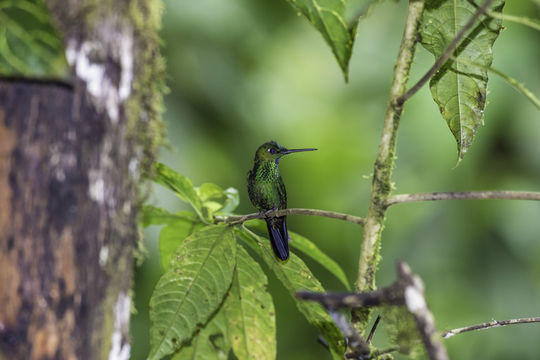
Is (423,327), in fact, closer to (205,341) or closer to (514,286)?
(205,341)

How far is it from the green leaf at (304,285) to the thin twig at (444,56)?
56cm

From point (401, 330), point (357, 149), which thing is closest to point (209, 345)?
point (401, 330)

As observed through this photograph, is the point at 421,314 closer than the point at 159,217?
Yes

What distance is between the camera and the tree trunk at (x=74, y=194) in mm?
955

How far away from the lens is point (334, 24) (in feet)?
4.02

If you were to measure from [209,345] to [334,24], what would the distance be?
39.2 inches

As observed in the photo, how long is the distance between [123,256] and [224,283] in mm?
545

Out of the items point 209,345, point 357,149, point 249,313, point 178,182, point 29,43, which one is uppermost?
point 29,43

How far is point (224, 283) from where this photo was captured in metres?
1.61

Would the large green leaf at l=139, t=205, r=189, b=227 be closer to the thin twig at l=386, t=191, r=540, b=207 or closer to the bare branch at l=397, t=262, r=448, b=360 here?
the thin twig at l=386, t=191, r=540, b=207

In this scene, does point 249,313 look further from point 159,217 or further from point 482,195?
point 482,195

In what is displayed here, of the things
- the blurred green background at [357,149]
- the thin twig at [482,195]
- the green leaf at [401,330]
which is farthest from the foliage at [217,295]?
the blurred green background at [357,149]

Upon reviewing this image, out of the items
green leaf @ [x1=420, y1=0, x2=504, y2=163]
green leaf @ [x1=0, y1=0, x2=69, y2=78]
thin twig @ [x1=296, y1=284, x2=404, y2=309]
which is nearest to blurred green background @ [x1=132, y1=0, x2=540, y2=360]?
green leaf @ [x1=420, y1=0, x2=504, y2=163]

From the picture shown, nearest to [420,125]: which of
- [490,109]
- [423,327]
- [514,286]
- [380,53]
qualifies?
[490,109]
